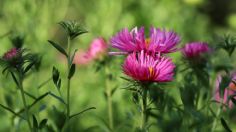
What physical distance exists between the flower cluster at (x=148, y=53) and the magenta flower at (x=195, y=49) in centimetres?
17

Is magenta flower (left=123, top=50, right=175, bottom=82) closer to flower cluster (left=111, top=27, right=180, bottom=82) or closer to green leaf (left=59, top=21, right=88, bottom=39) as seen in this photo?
flower cluster (left=111, top=27, right=180, bottom=82)

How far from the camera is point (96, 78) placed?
2904 millimetres

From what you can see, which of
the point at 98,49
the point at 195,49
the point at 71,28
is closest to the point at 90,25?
the point at 98,49

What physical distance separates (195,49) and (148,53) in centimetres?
25

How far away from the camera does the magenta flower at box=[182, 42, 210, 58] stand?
1.17 metres

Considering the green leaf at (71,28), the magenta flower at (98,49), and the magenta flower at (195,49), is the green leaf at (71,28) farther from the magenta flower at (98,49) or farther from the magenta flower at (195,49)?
the magenta flower at (98,49)

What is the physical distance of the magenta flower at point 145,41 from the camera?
96 centimetres

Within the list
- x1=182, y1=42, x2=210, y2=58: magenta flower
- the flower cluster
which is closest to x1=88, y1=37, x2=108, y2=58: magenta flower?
x1=182, y1=42, x2=210, y2=58: magenta flower

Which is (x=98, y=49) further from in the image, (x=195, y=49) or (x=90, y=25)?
(x=90, y=25)

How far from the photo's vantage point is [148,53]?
96 centimetres

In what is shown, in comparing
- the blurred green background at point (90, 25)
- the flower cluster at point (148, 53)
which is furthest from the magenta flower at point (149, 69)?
the blurred green background at point (90, 25)

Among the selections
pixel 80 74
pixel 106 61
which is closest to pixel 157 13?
pixel 80 74

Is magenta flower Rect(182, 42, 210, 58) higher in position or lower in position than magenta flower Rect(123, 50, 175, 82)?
higher

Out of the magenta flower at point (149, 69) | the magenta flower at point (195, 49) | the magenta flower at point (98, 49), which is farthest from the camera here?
the magenta flower at point (98, 49)
